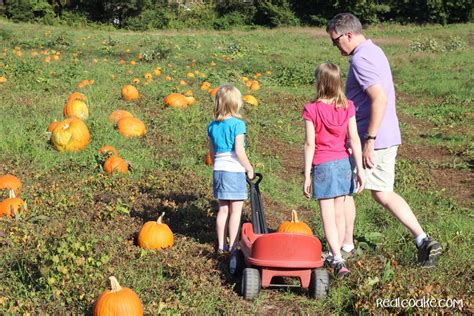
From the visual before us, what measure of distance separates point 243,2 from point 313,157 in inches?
1891

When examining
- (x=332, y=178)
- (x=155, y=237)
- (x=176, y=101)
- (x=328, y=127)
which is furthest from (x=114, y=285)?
(x=176, y=101)

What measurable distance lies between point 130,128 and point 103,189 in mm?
2608

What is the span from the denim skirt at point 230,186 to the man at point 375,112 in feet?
3.54

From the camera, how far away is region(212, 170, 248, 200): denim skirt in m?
5.02

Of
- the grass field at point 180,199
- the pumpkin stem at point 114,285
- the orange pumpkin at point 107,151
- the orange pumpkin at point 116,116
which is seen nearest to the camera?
the pumpkin stem at point 114,285

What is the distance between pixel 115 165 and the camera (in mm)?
7180

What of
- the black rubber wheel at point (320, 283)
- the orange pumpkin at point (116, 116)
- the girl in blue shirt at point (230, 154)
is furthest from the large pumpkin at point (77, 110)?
the black rubber wheel at point (320, 283)

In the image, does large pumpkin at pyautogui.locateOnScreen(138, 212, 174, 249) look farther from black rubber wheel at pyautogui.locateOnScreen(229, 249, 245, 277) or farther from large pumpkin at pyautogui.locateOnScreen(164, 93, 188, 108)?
large pumpkin at pyautogui.locateOnScreen(164, 93, 188, 108)

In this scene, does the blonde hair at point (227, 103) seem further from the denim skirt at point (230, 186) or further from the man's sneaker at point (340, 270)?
→ the man's sneaker at point (340, 270)

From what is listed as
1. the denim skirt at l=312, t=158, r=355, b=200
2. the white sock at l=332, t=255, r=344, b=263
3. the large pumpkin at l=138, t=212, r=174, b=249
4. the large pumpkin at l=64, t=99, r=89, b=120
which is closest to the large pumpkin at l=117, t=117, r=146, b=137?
the large pumpkin at l=64, t=99, r=89, b=120

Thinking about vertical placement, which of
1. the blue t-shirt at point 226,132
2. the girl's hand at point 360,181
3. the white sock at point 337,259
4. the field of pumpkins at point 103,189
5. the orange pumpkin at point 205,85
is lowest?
the orange pumpkin at point 205,85

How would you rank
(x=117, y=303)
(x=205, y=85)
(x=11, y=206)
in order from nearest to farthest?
(x=117, y=303)
(x=11, y=206)
(x=205, y=85)

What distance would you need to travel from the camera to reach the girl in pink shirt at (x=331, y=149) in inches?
178

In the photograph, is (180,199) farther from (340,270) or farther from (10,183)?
(340,270)
